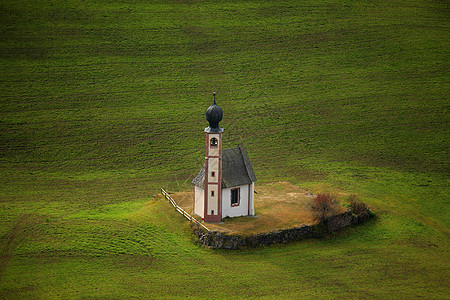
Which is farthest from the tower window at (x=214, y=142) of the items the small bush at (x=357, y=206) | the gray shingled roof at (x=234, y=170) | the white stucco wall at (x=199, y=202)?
the small bush at (x=357, y=206)

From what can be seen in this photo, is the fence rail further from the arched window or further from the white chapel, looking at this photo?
the arched window

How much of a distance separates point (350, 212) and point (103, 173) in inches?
1244

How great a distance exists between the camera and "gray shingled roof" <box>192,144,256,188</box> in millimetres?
55675

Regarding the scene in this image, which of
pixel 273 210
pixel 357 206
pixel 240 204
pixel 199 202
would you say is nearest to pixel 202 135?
pixel 273 210

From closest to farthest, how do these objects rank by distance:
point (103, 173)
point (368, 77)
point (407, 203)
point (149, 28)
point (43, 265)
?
point (43, 265) < point (407, 203) < point (103, 173) < point (368, 77) < point (149, 28)

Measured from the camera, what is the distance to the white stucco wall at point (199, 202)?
55875 mm

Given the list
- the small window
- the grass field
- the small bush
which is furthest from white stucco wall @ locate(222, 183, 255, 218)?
the small bush

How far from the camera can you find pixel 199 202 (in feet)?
186

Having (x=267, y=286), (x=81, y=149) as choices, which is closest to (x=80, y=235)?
(x=267, y=286)

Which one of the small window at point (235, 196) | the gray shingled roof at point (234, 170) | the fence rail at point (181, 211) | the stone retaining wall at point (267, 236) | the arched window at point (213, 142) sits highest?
the arched window at point (213, 142)

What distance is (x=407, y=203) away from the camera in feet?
215

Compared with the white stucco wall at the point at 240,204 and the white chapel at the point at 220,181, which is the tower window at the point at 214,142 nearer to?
the white chapel at the point at 220,181

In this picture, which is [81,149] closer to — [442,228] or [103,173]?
[103,173]

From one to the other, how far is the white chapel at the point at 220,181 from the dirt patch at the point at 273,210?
1.09m
